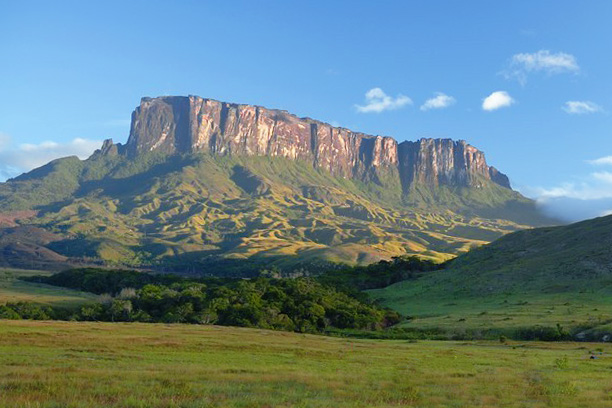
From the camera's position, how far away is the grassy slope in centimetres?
7600

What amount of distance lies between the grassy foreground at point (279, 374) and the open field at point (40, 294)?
Answer: 60108 mm

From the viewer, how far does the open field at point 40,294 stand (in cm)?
10544

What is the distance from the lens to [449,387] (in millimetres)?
27891

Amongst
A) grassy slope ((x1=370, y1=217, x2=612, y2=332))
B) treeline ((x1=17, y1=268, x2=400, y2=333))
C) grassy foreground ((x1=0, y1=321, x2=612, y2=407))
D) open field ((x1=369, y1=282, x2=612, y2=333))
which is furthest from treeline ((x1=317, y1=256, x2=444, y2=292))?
grassy foreground ((x1=0, y1=321, x2=612, y2=407))

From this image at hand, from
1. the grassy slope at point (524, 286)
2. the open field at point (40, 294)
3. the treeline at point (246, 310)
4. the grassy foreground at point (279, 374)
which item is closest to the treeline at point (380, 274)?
the grassy slope at point (524, 286)

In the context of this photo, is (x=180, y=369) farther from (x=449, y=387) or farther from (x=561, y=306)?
(x=561, y=306)

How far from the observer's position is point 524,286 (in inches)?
4281

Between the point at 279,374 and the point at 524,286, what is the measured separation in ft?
299

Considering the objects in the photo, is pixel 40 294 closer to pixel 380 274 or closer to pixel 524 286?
pixel 380 274

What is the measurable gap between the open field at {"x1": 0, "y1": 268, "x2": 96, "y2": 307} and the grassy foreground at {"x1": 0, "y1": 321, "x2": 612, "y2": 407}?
60.1 meters

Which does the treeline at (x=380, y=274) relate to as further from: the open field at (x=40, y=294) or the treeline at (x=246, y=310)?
the open field at (x=40, y=294)

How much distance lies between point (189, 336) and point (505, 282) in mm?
81103

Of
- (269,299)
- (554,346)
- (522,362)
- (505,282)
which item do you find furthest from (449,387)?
(505,282)

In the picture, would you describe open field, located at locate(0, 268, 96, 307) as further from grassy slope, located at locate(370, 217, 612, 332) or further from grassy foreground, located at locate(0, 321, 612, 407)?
grassy slope, located at locate(370, 217, 612, 332)
